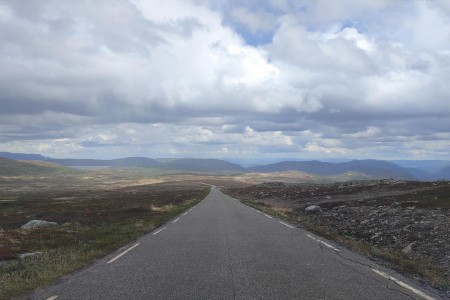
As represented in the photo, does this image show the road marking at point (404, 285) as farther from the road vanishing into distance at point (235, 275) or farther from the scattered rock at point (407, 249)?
the scattered rock at point (407, 249)

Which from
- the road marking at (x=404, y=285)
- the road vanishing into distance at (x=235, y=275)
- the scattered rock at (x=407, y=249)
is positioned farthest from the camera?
the scattered rock at (x=407, y=249)

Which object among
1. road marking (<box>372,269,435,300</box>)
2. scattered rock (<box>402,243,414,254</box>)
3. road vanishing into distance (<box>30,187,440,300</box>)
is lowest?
scattered rock (<box>402,243,414,254</box>)

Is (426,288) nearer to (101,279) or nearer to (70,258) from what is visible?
(101,279)

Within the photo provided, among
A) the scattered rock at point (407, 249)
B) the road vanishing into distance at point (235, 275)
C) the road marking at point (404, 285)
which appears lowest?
the scattered rock at point (407, 249)

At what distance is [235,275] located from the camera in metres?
10.6

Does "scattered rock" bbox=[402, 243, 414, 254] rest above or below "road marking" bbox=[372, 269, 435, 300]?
below

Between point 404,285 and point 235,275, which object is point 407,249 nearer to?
point 404,285

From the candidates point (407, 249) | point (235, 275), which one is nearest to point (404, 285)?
point (235, 275)

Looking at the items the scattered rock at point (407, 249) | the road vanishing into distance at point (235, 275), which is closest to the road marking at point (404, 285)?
the road vanishing into distance at point (235, 275)

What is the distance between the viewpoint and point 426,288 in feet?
31.9

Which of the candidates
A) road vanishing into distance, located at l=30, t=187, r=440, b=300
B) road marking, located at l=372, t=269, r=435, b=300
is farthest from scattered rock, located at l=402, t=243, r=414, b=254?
road marking, located at l=372, t=269, r=435, b=300

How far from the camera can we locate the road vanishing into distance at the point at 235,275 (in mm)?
8898

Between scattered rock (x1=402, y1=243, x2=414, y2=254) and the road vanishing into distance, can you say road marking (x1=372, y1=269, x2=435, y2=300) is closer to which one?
the road vanishing into distance

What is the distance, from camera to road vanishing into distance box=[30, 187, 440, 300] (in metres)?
8.90
